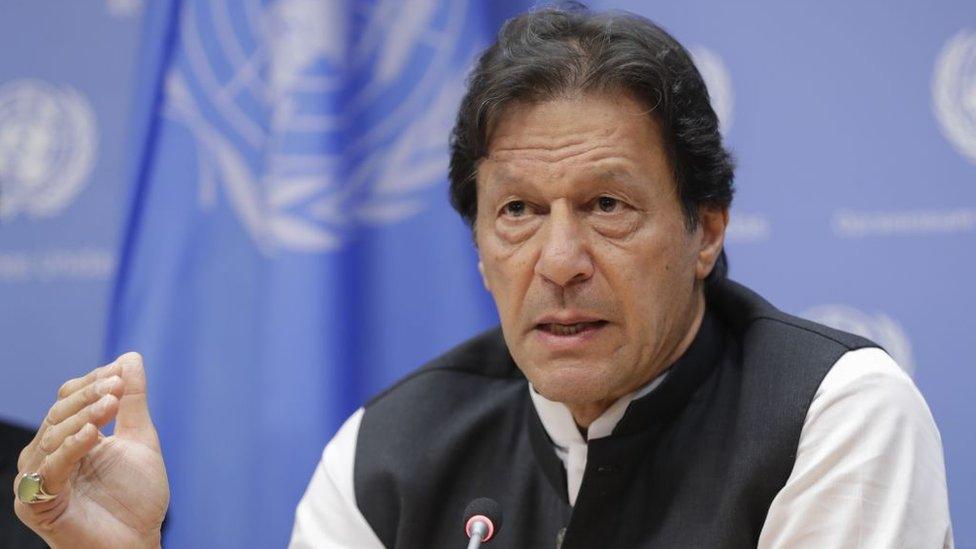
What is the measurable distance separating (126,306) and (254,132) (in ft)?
1.83

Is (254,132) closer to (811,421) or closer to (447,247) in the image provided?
(447,247)

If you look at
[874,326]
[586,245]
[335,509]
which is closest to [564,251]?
[586,245]

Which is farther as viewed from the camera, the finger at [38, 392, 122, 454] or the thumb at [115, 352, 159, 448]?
the thumb at [115, 352, 159, 448]

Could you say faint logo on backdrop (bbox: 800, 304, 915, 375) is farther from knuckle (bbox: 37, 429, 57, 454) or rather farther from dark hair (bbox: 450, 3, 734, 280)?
knuckle (bbox: 37, 429, 57, 454)

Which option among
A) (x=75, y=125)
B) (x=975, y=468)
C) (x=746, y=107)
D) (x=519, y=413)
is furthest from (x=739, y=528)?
(x=75, y=125)

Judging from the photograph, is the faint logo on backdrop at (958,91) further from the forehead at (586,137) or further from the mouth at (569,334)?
the mouth at (569,334)

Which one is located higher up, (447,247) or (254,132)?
(254,132)

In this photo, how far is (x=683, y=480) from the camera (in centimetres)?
196

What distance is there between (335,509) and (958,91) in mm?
1919

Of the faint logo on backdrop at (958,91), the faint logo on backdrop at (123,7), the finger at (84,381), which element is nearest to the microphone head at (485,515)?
the finger at (84,381)

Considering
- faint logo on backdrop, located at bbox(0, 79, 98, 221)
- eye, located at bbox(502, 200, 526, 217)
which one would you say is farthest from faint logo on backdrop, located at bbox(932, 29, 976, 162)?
faint logo on backdrop, located at bbox(0, 79, 98, 221)

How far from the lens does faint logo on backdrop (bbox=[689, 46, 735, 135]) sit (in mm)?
3043

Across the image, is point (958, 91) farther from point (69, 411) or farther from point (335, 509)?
point (69, 411)

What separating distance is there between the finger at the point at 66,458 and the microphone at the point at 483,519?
58 centimetres
